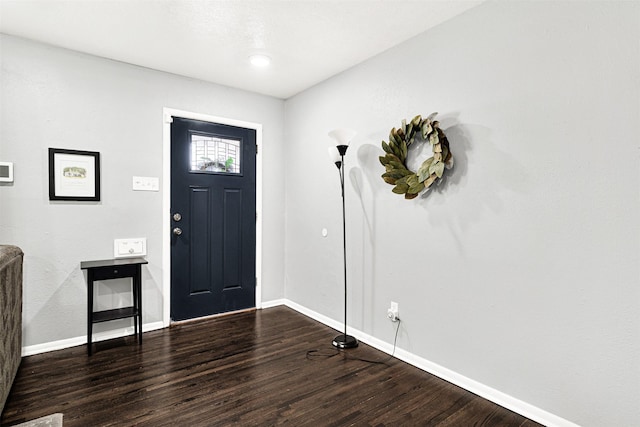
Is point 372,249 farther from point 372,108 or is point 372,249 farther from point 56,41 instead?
point 56,41

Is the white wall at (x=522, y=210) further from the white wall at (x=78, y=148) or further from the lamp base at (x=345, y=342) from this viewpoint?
the white wall at (x=78, y=148)

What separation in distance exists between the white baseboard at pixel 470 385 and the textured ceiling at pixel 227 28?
248 centimetres

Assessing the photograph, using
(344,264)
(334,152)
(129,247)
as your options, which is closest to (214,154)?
(129,247)

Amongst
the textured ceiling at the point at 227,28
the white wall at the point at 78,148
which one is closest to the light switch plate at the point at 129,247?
the white wall at the point at 78,148

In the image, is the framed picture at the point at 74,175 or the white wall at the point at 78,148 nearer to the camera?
the white wall at the point at 78,148

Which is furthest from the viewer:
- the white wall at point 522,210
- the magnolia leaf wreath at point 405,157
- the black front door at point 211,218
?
the black front door at point 211,218

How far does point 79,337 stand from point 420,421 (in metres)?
2.88

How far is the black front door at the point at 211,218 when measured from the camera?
11.4ft

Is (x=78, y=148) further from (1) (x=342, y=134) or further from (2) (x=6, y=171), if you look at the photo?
(1) (x=342, y=134)

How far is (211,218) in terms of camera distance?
3674 mm

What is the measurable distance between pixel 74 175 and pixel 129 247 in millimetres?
773

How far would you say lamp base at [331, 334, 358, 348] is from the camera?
2932mm

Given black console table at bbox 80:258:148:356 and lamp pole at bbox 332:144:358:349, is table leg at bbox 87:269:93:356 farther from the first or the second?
lamp pole at bbox 332:144:358:349

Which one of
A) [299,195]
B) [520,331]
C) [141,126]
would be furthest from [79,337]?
[520,331]
